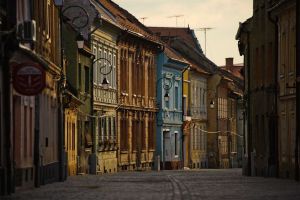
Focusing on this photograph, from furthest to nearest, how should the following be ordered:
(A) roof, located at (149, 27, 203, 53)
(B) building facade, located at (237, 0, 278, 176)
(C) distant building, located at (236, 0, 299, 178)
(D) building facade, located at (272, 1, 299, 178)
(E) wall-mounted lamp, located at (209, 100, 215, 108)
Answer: (A) roof, located at (149, 27, 203, 53)
(E) wall-mounted lamp, located at (209, 100, 215, 108)
(B) building facade, located at (237, 0, 278, 176)
(C) distant building, located at (236, 0, 299, 178)
(D) building facade, located at (272, 1, 299, 178)

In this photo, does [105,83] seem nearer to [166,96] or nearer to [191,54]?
[166,96]

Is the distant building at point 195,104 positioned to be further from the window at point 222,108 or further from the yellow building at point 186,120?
the window at point 222,108

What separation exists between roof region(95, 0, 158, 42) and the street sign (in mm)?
45613

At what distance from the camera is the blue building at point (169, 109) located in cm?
8912

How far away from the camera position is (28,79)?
1180 inches

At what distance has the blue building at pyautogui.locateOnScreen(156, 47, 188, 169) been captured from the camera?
292 ft

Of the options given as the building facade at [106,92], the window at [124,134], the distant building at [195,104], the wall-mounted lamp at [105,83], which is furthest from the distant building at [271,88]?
the distant building at [195,104]

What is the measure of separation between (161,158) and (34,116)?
4883cm

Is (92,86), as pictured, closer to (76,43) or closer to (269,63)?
(76,43)

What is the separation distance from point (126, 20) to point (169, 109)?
1022 cm

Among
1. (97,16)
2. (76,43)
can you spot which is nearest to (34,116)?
(76,43)

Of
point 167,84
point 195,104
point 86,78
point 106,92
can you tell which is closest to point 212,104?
point 195,104

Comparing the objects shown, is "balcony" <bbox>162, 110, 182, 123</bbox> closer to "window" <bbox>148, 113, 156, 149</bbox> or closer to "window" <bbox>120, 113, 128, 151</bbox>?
"window" <bbox>148, 113, 156, 149</bbox>

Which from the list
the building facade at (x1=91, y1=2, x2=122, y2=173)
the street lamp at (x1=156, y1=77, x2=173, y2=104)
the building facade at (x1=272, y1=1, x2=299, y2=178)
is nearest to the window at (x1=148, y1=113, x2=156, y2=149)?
the street lamp at (x1=156, y1=77, x2=173, y2=104)
